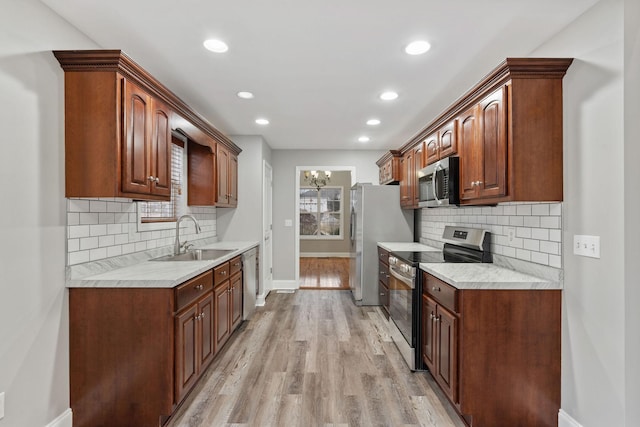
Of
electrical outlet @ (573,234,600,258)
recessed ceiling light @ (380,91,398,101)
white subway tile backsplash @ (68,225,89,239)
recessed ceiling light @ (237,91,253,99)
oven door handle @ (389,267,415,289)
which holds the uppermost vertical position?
recessed ceiling light @ (237,91,253,99)

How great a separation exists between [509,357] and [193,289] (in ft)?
6.79

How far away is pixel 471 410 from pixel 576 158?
62.5 inches

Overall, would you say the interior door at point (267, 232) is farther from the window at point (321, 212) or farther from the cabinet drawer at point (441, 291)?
the window at point (321, 212)

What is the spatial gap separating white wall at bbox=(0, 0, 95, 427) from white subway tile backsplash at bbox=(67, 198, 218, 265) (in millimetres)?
88

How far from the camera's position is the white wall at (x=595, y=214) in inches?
66.6

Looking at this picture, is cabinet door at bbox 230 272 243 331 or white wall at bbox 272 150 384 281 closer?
cabinet door at bbox 230 272 243 331

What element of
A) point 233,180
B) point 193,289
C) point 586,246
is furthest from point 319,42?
point 233,180

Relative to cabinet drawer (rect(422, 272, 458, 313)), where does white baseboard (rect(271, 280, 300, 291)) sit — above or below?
below

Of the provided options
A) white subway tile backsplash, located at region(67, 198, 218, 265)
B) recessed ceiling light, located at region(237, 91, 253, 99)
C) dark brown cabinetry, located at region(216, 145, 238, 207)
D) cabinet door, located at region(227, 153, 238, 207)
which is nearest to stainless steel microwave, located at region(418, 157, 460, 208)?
recessed ceiling light, located at region(237, 91, 253, 99)

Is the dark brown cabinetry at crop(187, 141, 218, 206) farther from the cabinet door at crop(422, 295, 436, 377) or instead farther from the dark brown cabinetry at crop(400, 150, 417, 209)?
the cabinet door at crop(422, 295, 436, 377)

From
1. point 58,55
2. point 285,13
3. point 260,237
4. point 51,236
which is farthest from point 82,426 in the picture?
point 260,237

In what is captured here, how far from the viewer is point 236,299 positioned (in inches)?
142

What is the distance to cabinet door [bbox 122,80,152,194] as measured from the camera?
2.08 meters

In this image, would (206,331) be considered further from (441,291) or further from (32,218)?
(441,291)
